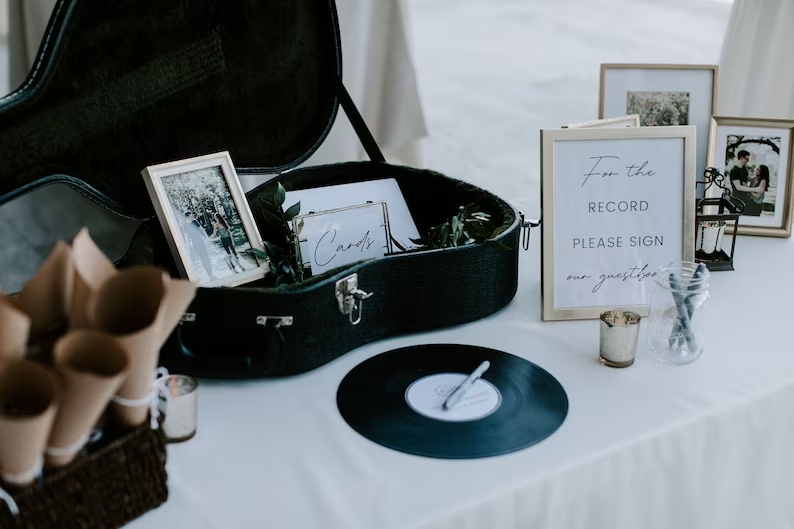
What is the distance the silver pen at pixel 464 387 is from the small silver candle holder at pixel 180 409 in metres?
0.26

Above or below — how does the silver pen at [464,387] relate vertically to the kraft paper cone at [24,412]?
below

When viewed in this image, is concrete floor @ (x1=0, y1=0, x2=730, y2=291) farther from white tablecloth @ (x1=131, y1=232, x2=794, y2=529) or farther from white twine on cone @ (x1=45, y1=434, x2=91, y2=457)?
white twine on cone @ (x1=45, y1=434, x2=91, y2=457)

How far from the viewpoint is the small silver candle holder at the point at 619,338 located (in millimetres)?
941

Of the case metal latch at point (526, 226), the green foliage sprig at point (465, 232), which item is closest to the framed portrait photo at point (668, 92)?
the case metal latch at point (526, 226)

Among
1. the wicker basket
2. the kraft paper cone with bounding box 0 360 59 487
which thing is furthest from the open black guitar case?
the kraft paper cone with bounding box 0 360 59 487

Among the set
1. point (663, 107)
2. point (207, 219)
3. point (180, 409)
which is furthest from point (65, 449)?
point (663, 107)

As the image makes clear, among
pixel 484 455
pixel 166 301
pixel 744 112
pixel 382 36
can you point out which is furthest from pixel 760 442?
pixel 382 36

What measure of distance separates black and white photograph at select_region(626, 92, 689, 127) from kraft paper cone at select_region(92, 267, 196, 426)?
92 centimetres

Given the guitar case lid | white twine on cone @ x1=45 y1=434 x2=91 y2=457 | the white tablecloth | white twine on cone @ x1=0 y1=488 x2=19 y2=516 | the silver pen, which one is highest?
the guitar case lid

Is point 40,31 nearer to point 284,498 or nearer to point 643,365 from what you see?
point 284,498

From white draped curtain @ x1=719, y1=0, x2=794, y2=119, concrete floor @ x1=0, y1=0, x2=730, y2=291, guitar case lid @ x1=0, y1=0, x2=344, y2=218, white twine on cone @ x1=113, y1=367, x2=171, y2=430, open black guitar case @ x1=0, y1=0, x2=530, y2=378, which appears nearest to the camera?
white twine on cone @ x1=113, y1=367, x2=171, y2=430

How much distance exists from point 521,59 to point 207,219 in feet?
5.65

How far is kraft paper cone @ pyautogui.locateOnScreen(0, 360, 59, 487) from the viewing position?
539 mm

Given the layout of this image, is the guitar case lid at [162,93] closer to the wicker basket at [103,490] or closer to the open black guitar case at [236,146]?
the open black guitar case at [236,146]
